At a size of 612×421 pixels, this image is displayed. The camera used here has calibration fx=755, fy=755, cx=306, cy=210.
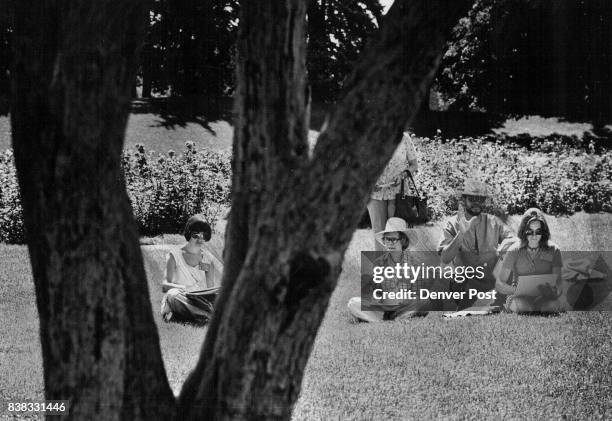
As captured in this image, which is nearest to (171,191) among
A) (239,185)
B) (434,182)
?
(434,182)

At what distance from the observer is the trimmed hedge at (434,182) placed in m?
9.95

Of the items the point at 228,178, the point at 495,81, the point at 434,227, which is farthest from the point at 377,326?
the point at 495,81

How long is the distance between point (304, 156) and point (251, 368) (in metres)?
0.78

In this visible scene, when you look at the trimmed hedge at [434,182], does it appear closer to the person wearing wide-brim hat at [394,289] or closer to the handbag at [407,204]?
the handbag at [407,204]

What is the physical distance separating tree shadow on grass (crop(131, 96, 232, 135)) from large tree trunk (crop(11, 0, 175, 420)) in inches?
561

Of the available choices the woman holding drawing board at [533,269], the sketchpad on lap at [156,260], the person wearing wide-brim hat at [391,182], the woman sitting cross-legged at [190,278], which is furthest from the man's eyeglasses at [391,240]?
the sketchpad on lap at [156,260]

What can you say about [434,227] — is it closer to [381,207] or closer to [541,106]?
[381,207]

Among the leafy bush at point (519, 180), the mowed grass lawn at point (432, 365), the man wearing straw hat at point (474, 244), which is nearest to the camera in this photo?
the mowed grass lawn at point (432, 365)

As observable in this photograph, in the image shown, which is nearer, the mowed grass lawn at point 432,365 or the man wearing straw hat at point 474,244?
the mowed grass lawn at point 432,365

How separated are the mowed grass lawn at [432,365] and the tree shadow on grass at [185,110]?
10.0 m

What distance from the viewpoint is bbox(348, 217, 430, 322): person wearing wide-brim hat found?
716cm

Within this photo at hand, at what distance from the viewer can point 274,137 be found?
2717 millimetres

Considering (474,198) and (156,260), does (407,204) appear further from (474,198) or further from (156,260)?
(156,260)

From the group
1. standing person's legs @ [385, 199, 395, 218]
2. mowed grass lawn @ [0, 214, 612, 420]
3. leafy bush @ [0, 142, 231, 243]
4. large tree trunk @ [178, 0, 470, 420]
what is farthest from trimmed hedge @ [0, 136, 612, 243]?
large tree trunk @ [178, 0, 470, 420]
